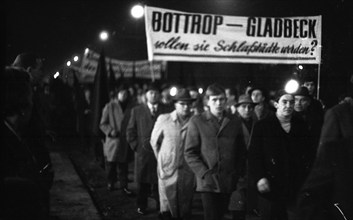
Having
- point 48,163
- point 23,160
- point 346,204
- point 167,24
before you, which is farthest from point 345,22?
point 23,160

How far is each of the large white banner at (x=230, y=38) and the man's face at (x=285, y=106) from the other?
1050 millimetres

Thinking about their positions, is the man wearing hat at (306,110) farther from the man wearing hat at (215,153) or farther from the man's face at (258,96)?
the man's face at (258,96)

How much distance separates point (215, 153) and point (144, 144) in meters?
2.74

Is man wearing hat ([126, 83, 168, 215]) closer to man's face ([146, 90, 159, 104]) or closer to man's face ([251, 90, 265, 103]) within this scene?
man's face ([146, 90, 159, 104])

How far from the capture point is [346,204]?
425cm

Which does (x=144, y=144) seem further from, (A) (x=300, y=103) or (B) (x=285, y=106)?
(B) (x=285, y=106)

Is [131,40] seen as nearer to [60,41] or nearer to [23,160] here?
[60,41]

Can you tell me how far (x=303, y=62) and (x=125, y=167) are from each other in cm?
447

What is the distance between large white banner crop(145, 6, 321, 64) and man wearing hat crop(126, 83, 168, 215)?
8.08 ft

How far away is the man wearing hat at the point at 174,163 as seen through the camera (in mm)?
6934

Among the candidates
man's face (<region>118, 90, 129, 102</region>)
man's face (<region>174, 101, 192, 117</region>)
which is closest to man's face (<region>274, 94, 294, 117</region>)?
man's face (<region>174, 101, 192, 117</region>)

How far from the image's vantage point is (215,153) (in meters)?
5.81

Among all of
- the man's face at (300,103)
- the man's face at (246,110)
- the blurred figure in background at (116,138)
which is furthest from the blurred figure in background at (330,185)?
the blurred figure in background at (116,138)

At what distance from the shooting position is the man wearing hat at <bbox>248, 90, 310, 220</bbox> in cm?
521
